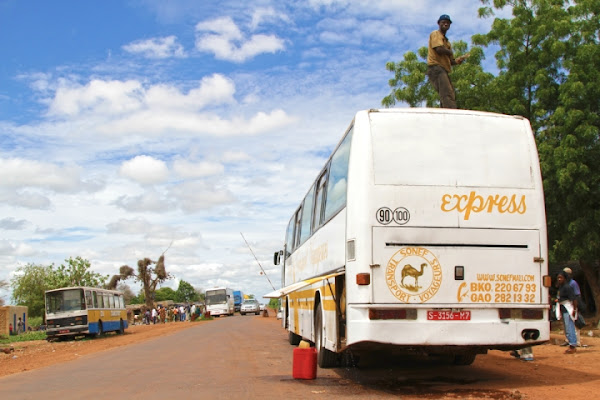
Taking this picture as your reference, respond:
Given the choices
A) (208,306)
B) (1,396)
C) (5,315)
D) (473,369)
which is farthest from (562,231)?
(208,306)

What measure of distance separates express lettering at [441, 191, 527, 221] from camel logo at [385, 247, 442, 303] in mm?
706

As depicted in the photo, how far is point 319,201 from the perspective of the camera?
11.8 meters

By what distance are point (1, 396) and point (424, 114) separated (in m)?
7.44

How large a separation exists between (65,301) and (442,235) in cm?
2673

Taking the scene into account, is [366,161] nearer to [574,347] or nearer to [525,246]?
[525,246]

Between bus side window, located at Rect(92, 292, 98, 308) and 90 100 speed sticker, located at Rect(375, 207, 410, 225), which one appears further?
bus side window, located at Rect(92, 292, 98, 308)

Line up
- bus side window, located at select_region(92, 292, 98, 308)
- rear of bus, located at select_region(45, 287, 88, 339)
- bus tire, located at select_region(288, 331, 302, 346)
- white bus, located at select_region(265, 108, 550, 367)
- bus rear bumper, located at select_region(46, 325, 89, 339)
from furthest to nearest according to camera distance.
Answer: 1. bus side window, located at select_region(92, 292, 98, 308)
2. rear of bus, located at select_region(45, 287, 88, 339)
3. bus rear bumper, located at select_region(46, 325, 89, 339)
4. bus tire, located at select_region(288, 331, 302, 346)
5. white bus, located at select_region(265, 108, 550, 367)

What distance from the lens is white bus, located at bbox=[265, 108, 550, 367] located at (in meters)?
8.05

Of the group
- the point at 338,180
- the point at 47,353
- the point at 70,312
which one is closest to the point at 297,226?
the point at 338,180

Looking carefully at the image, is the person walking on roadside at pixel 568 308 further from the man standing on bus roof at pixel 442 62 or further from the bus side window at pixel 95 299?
the bus side window at pixel 95 299

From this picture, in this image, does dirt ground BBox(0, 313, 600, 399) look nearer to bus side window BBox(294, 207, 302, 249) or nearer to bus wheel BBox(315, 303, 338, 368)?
bus wheel BBox(315, 303, 338, 368)

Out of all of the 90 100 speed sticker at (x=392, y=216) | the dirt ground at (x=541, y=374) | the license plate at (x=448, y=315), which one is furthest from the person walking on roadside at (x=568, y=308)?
the 90 100 speed sticker at (x=392, y=216)

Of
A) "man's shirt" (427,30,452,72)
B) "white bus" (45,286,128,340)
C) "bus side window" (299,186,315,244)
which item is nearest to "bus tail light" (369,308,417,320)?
"bus side window" (299,186,315,244)

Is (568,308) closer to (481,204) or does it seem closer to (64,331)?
(481,204)
